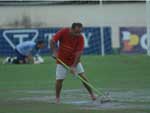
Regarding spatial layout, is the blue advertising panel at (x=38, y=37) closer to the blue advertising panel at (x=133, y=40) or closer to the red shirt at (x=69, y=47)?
the blue advertising panel at (x=133, y=40)

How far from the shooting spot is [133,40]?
41.8 m

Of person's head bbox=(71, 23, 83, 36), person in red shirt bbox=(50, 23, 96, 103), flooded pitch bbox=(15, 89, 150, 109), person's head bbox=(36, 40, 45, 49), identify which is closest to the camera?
flooded pitch bbox=(15, 89, 150, 109)

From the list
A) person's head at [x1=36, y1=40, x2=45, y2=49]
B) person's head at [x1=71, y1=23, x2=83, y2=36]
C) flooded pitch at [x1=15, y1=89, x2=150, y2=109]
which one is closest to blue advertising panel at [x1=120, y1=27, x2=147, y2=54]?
person's head at [x1=36, y1=40, x2=45, y2=49]

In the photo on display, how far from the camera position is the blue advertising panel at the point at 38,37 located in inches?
1587

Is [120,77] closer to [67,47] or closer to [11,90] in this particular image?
[11,90]

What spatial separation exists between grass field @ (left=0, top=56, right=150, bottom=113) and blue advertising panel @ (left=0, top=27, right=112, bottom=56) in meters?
8.43

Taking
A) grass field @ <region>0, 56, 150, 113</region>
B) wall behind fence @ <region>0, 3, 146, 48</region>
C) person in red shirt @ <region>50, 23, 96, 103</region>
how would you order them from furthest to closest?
wall behind fence @ <region>0, 3, 146, 48</region> → person in red shirt @ <region>50, 23, 96, 103</region> → grass field @ <region>0, 56, 150, 113</region>

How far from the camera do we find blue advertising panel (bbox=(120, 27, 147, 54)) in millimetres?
41438

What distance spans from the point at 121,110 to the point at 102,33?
26653 mm

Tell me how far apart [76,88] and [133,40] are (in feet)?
71.5

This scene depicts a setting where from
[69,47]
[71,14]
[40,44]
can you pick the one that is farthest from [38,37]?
[69,47]

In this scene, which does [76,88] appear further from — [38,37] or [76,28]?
[38,37]

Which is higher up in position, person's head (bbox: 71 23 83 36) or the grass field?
person's head (bbox: 71 23 83 36)

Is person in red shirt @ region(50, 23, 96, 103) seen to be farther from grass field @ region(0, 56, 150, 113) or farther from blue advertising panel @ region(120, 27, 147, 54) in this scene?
blue advertising panel @ region(120, 27, 147, 54)
